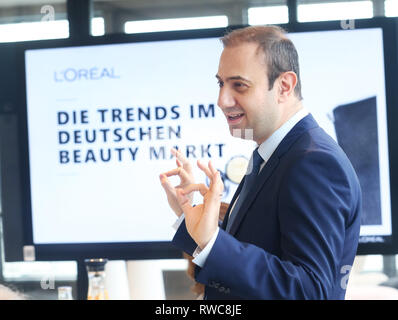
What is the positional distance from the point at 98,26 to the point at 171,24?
287 millimetres

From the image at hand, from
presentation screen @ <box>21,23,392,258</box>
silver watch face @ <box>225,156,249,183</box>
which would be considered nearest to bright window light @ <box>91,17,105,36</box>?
presentation screen @ <box>21,23,392,258</box>

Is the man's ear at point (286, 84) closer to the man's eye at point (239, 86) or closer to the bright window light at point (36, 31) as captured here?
the man's eye at point (239, 86)

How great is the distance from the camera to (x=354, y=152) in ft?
6.57

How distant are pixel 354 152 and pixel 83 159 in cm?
100

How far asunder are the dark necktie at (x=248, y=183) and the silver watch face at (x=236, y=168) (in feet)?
2.76

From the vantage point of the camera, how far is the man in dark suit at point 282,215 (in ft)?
3.01

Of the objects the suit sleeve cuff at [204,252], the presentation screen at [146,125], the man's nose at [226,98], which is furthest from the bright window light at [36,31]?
the suit sleeve cuff at [204,252]

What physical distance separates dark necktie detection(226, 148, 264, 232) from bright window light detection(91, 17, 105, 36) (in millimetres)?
1211

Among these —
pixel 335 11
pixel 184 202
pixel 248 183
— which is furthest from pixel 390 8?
pixel 184 202

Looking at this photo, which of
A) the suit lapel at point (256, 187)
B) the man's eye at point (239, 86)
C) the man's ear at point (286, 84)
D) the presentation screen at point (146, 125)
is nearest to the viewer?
the suit lapel at point (256, 187)

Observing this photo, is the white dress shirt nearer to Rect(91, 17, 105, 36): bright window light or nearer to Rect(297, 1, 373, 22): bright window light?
Rect(297, 1, 373, 22): bright window light

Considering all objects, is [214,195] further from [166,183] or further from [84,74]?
[84,74]
